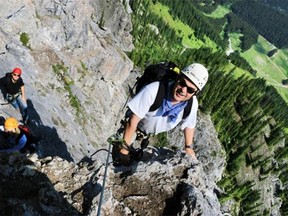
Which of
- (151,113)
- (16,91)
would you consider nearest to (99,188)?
(151,113)

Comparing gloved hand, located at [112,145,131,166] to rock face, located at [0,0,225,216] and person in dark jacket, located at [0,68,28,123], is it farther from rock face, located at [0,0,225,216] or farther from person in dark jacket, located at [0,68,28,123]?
person in dark jacket, located at [0,68,28,123]

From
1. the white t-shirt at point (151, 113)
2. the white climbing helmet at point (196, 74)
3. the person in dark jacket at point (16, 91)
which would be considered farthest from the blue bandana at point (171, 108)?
the person in dark jacket at point (16, 91)

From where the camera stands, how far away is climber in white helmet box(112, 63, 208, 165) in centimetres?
1022

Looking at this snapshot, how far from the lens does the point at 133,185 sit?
11.4m

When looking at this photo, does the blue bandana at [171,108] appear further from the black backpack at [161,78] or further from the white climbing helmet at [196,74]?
the white climbing helmet at [196,74]

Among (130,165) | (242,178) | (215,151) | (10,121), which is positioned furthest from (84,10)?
(242,178)

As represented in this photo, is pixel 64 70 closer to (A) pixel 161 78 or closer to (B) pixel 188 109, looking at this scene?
(B) pixel 188 109

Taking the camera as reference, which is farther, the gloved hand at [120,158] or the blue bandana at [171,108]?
the gloved hand at [120,158]

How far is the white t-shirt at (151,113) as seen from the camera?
10.2 m

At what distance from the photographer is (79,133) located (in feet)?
129

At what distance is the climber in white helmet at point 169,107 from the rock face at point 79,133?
1364 millimetres

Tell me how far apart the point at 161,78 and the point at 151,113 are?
131cm

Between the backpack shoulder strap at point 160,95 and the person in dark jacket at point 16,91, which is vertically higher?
the backpack shoulder strap at point 160,95

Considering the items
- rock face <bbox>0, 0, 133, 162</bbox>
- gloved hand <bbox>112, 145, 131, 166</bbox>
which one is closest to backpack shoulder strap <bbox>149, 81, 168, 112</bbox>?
gloved hand <bbox>112, 145, 131, 166</bbox>
